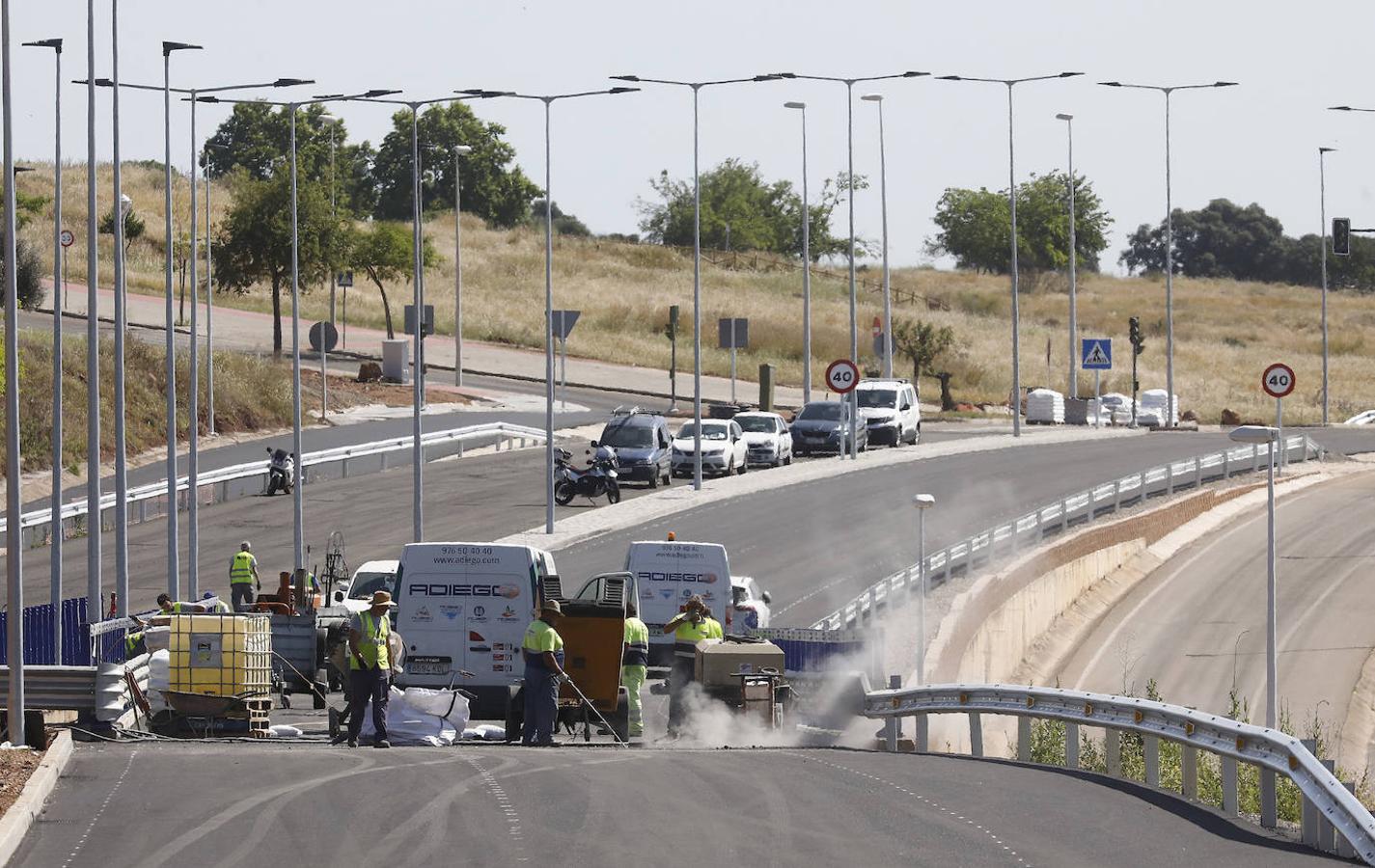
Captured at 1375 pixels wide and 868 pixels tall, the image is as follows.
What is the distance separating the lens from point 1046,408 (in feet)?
238

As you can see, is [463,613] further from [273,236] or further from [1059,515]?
[273,236]

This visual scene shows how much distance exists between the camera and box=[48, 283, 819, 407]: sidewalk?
82812 millimetres

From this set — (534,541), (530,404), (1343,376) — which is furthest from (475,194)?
(534,541)

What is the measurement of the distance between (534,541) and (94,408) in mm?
11503

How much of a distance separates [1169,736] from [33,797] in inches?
329

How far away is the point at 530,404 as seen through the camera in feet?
234

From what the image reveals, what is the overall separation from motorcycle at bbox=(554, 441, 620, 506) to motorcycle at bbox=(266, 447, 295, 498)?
6.55 meters

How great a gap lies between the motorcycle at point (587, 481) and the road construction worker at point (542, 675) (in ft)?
84.4

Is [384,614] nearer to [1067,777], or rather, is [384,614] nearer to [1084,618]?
[1067,777]

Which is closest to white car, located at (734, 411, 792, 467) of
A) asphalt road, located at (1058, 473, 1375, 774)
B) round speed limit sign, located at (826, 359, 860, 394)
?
round speed limit sign, located at (826, 359, 860, 394)

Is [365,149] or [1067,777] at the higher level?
[365,149]

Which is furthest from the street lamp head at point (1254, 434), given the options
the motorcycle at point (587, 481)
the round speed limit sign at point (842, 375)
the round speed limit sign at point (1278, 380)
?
the round speed limit sign at point (842, 375)

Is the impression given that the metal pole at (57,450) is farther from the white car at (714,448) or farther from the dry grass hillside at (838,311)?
the dry grass hillside at (838,311)

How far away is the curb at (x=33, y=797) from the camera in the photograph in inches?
506
